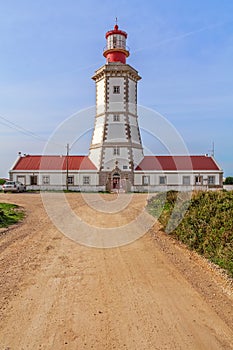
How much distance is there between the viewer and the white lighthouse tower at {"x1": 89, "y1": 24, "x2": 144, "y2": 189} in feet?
116

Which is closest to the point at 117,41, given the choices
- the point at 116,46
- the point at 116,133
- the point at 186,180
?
the point at 116,46

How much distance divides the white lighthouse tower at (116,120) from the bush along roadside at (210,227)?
1037 inches

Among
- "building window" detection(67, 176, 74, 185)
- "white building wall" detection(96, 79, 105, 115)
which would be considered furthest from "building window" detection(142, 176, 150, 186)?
"white building wall" detection(96, 79, 105, 115)

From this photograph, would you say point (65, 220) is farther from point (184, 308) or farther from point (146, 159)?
point (146, 159)

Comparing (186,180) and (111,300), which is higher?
(186,180)

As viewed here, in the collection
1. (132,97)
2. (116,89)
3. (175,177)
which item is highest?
(116,89)

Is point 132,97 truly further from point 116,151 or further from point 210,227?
point 210,227

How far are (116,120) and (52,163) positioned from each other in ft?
32.3

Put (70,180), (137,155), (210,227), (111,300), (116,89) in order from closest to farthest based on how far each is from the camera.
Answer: (111,300) < (210,227) < (116,89) < (137,155) < (70,180)

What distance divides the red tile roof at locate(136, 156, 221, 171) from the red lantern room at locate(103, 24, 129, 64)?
11887mm

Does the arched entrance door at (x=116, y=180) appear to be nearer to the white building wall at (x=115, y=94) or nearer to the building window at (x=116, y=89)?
the white building wall at (x=115, y=94)

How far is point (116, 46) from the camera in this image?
35.6 m

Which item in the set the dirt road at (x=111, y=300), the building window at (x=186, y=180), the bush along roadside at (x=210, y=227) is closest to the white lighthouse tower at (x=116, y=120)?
the building window at (x=186, y=180)

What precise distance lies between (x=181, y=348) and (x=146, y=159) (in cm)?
3495
